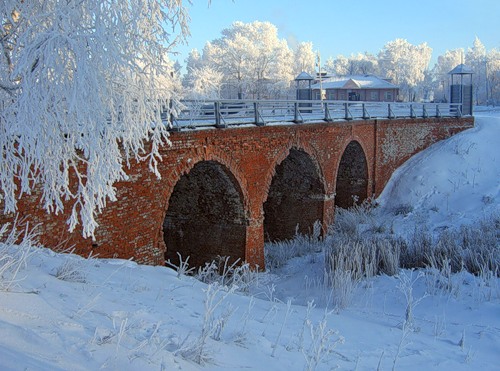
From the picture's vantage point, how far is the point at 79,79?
14.7 ft

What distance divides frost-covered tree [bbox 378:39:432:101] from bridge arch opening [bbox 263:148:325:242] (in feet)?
207

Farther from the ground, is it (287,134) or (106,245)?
(287,134)

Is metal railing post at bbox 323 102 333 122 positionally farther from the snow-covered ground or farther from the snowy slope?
the snow-covered ground

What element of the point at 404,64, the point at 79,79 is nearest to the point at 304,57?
the point at 404,64

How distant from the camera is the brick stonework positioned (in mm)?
8930

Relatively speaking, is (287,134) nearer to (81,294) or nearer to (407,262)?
(407,262)

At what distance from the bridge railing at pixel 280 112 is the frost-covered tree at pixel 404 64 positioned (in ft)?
180

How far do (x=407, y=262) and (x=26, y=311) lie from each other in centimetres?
803

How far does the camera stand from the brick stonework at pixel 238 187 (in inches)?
352

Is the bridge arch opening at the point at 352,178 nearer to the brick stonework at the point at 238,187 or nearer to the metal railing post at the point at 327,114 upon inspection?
the brick stonework at the point at 238,187

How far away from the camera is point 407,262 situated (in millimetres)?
10375

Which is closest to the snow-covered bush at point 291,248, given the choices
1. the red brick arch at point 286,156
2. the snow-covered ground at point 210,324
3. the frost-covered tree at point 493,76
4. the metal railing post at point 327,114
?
the red brick arch at point 286,156

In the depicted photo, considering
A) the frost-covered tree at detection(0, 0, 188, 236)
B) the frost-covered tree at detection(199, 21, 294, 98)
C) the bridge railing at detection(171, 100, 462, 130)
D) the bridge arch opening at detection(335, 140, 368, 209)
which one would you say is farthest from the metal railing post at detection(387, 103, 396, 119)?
the frost-covered tree at detection(199, 21, 294, 98)

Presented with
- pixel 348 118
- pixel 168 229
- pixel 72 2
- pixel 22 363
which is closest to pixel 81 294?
pixel 22 363
